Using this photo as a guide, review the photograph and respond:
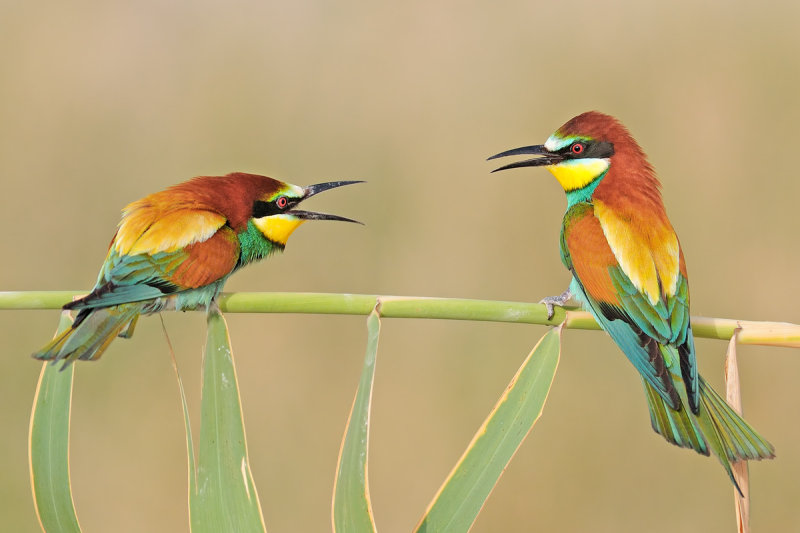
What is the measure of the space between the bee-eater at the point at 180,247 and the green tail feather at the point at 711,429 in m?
0.61

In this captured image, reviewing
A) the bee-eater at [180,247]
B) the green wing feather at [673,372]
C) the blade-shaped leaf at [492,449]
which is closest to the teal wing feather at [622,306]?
the green wing feather at [673,372]

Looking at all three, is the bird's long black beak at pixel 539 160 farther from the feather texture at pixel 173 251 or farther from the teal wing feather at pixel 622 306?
the feather texture at pixel 173 251

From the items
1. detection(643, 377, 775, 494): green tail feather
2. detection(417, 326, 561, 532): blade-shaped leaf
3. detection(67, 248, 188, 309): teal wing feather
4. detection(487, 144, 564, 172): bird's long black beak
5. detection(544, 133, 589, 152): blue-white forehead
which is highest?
detection(544, 133, 589, 152): blue-white forehead

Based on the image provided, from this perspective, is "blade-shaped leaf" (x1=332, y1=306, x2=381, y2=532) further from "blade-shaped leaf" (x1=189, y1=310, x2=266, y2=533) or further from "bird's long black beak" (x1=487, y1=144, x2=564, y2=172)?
"bird's long black beak" (x1=487, y1=144, x2=564, y2=172)

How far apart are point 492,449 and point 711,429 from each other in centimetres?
34

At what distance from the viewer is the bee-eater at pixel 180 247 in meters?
0.99

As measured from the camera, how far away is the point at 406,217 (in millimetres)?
2127

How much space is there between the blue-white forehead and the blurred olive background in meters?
0.78

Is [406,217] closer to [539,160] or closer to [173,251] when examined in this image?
[539,160]

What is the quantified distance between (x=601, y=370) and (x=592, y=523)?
15.4 inches

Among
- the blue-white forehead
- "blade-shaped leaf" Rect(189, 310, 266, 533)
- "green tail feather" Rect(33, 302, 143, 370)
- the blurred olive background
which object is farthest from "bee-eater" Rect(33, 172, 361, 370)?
the blurred olive background

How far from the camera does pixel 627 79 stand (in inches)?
90.6

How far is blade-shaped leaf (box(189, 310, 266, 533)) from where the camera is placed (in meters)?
0.73

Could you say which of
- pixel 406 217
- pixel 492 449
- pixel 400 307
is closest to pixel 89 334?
pixel 400 307
